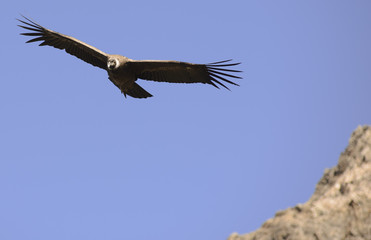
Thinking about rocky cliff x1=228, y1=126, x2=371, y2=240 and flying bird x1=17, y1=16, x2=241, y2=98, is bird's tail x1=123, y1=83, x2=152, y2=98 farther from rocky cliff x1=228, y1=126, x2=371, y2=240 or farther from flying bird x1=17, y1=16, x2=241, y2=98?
rocky cliff x1=228, y1=126, x2=371, y2=240

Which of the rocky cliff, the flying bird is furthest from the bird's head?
the rocky cliff

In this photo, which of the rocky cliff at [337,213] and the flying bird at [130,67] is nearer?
the rocky cliff at [337,213]

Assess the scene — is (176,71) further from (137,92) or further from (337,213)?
(337,213)

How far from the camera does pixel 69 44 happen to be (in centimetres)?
1432

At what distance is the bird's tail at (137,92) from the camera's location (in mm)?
13484

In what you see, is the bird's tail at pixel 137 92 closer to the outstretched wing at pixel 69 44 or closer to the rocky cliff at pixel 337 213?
the outstretched wing at pixel 69 44

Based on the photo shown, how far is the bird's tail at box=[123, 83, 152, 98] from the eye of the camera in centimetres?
1348

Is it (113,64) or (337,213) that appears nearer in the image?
(337,213)

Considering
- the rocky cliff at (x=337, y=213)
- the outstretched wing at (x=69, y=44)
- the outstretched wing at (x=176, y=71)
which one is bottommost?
the rocky cliff at (x=337, y=213)

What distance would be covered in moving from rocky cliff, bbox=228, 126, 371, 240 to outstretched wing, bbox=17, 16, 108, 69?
7735 millimetres

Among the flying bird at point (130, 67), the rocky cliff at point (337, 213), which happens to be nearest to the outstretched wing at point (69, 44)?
the flying bird at point (130, 67)

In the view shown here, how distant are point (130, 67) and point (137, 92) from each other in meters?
0.71

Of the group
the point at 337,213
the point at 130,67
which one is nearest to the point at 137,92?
the point at 130,67

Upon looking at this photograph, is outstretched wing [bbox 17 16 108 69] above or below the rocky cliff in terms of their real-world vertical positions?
above
